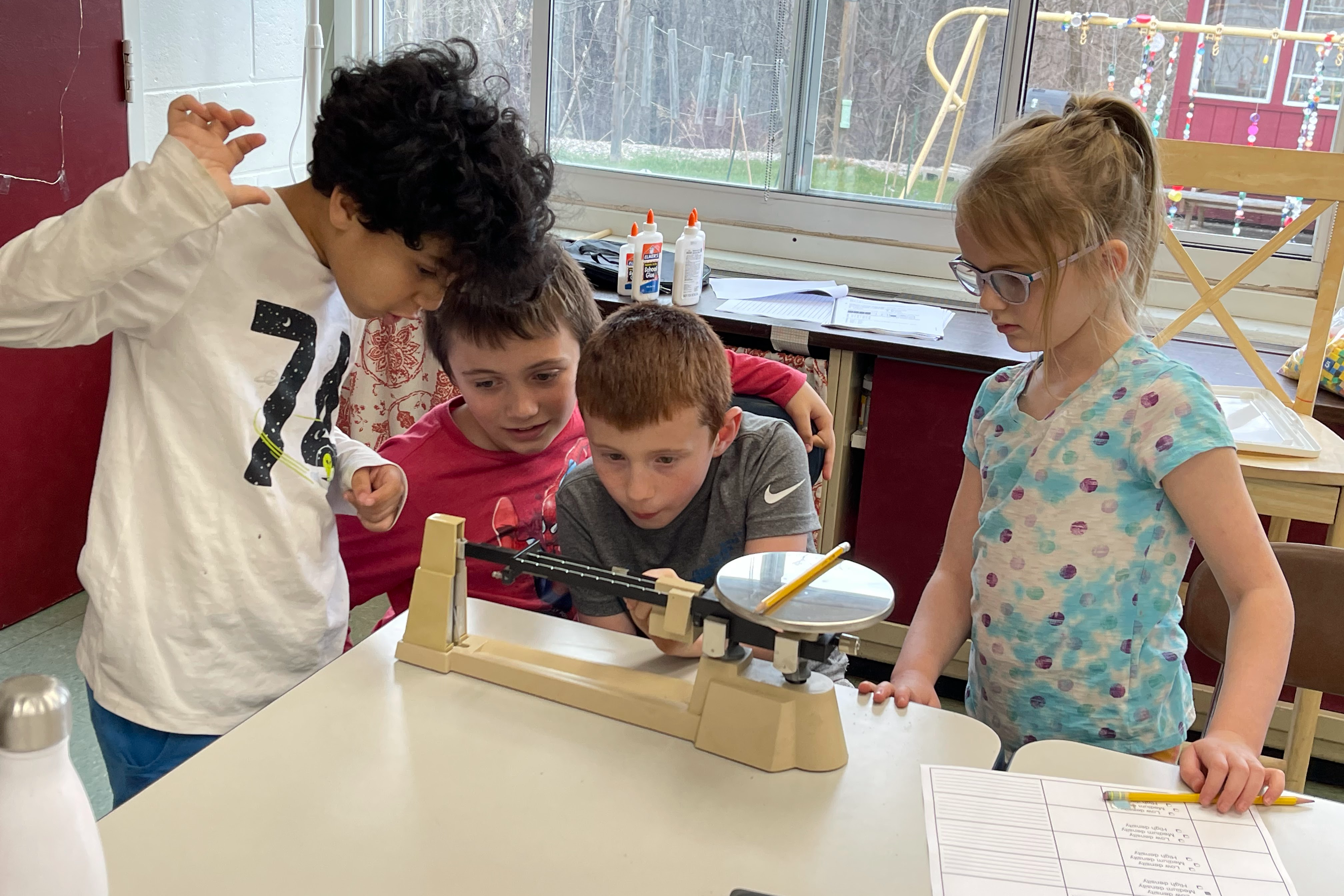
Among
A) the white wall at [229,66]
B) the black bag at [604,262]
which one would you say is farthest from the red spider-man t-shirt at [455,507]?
the white wall at [229,66]

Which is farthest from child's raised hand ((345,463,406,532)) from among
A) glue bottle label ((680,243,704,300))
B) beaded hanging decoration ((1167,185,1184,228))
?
beaded hanging decoration ((1167,185,1184,228))

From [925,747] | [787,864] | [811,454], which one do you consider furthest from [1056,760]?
[811,454]

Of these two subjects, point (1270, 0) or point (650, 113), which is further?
point (650, 113)

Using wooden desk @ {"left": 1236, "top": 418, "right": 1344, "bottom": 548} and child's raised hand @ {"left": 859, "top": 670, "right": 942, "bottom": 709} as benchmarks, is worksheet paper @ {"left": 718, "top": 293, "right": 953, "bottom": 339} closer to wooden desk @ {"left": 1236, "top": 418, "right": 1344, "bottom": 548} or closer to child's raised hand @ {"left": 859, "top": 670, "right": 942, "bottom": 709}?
wooden desk @ {"left": 1236, "top": 418, "right": 1344, "bottom": 548}

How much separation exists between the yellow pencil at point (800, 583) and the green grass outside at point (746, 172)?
2.30 metres

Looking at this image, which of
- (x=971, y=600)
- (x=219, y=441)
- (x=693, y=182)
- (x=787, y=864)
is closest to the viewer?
(x=787, y=864)

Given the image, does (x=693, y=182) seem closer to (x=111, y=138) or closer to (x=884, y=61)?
(x=884, y=61)

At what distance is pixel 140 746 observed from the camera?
4.14ft

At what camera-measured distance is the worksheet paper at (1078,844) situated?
0.89 m

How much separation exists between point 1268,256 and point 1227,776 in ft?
5.04

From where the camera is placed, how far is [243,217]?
4.12 ft

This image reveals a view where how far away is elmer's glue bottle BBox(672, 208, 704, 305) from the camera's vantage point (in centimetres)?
274

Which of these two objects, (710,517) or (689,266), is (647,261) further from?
(710,517)

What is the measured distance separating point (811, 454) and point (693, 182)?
182 centimetres
